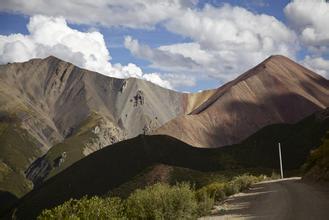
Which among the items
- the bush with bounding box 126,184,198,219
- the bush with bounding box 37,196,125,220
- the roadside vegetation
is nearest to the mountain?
the bush with bounding box 126,184,198,219

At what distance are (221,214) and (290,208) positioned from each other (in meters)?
3.12

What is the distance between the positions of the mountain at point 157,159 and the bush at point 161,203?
106570 millimetres

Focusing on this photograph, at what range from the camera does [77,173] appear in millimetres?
150750

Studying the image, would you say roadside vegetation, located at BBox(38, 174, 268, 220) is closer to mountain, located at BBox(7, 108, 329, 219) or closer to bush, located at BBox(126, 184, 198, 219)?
bush, located at BBox(126, 184, 198, 219)

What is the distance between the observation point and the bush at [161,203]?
16438 millimetres

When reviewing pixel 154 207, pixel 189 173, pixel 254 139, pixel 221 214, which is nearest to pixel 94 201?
pixel 154 207

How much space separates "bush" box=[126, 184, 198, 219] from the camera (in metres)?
16.4

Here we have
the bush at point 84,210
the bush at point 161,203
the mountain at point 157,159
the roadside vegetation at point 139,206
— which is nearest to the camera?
the bush at point 84,210

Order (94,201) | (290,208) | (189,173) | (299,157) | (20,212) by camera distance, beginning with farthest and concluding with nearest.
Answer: (20,212) < (299,157) < (189,173) < (290,208) < (94,201)

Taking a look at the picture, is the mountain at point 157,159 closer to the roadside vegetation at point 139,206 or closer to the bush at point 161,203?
the bush at point 161,203

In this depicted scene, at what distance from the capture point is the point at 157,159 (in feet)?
455

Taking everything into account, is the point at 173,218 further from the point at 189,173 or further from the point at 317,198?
the point at 189,173

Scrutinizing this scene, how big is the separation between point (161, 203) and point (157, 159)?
12227cm

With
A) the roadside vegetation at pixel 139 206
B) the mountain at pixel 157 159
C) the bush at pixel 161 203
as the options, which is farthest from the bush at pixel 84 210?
the mountain at pixel 157 159
